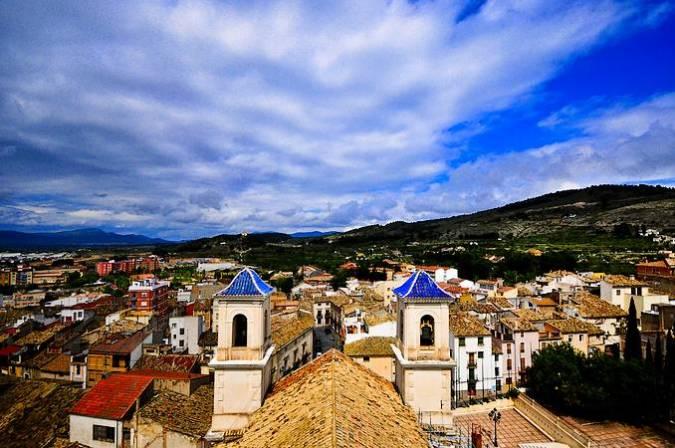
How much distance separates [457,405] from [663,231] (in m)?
132

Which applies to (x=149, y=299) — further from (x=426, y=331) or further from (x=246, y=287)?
(x=426, y=331)

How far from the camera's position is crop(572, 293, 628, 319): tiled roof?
152 ft

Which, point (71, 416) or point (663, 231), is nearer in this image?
point (71, 416)

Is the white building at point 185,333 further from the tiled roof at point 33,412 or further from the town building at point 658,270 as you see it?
Answer: the town building at point 658,270

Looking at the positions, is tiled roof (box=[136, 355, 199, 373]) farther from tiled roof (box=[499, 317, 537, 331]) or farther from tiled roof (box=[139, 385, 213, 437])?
tiled roof (box=[499, 317, 537, 331])

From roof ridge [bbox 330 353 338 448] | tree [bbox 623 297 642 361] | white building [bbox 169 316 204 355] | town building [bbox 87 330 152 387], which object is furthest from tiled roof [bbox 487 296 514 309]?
roof ridge [bbox 330 353 338 448]

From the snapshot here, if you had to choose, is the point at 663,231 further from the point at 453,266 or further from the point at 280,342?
the point at 280,342

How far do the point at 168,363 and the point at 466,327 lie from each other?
25187 mm

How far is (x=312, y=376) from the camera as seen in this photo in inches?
584

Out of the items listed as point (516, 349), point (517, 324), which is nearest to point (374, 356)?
point (516, 349)

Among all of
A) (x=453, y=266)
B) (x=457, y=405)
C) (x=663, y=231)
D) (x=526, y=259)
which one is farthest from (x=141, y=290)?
(x=663, y=231)

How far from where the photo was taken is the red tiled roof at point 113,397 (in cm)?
2302

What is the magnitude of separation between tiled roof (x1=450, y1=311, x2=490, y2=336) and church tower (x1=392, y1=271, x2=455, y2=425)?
2216cm

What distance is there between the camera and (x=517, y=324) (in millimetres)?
39188
